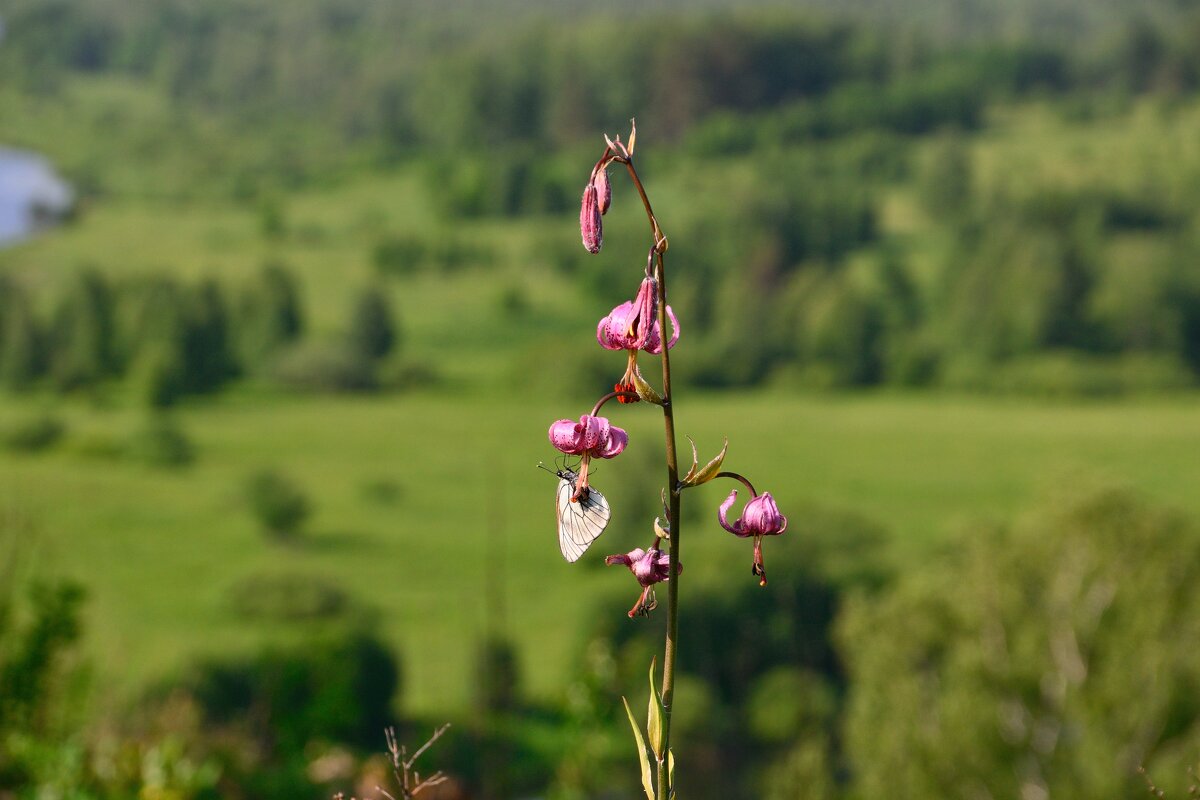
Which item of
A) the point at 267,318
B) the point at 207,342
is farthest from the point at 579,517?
the point at 267,318

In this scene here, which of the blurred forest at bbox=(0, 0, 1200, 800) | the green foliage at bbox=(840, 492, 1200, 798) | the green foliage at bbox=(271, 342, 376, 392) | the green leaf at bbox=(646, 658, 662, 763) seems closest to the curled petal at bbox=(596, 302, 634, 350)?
the green leaf at bbox=(646, 658, 662, 763)

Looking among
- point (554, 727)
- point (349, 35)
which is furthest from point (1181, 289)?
point (349, 35)

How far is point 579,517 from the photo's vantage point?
45.7 inches

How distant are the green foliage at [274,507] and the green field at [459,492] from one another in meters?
0.30

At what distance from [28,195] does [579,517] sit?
33.7m

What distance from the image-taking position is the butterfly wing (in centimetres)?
112

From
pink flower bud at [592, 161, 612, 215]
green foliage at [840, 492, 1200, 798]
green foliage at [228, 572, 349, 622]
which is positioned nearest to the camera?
pink flower bud at [592, 161, 612, 215]

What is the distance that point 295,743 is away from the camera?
6566 millimetres

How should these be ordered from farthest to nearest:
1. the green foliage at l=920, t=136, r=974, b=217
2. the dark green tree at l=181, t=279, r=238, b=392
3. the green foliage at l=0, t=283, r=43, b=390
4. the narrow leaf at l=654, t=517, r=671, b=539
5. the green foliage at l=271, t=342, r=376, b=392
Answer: the green foliage at l=920, t=136, r=974, b=217 < the green foliage at l=271, t=342, r=376, b=392 < the dark green tree at l=181, t=279, r=238, b=392 < the green foliage at l=0, t=283, r=43, b=390 < the narrow leaf at l=654, t=517, r=671, b=539

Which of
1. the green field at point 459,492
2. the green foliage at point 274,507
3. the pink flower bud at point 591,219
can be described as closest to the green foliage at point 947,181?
the green field at point 459,492

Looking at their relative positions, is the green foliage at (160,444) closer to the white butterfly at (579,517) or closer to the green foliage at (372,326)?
the green foliage at (372,326)

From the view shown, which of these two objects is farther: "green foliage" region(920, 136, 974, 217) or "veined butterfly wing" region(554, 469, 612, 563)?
"green foliage" region(920, 136, 974, 217)

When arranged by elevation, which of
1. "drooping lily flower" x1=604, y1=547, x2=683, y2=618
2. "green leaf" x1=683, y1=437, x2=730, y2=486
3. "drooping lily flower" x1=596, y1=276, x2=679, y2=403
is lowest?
"drooping lily flower" x1=604, y1=547, x2=683, y2=618

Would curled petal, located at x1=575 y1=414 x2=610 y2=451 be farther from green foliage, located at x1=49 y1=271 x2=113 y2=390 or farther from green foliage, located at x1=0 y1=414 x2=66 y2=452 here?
green foliage, located at x1=49 y1=271 x2=113 y2=390
